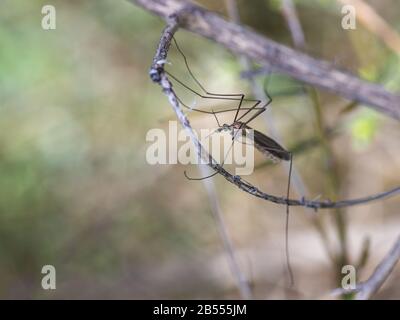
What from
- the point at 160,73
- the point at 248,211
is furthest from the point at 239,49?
the point at 248,211

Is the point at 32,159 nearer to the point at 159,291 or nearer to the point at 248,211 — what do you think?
the point at 159,291

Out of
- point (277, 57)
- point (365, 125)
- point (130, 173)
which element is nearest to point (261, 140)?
point (277, 57)

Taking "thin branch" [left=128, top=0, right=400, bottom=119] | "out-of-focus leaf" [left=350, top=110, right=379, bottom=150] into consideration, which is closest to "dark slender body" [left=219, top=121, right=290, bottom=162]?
"thin branch" [left=128, top=0, right=400, bottom=119]

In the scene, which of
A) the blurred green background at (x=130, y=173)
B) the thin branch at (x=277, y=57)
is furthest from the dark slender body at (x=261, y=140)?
the blurred green background at (x=130, y=173)

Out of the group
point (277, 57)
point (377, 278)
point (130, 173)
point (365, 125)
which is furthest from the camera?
point (130, 173)

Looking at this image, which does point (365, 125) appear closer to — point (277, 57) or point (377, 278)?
point (277, 57)

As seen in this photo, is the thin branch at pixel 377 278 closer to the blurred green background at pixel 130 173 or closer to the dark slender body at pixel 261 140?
the dark slender body at pixel 261 140
